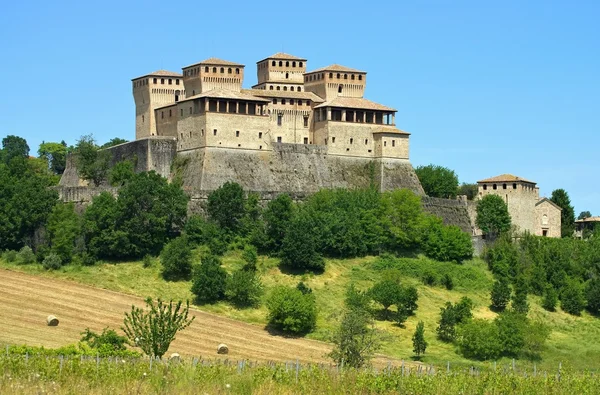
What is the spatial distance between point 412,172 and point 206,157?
15.4 meters

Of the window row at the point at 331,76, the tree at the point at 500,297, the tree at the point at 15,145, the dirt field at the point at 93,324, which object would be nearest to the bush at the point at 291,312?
the dirt field at the point at 93,324

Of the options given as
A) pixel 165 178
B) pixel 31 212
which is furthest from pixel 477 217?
pixel 31 212

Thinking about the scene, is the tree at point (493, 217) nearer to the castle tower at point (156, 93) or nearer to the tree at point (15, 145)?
the castle tower at point (156, 93)

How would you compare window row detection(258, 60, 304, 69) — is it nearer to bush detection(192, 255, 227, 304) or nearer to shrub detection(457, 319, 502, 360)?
bush detection(192, 255, 227, 304)

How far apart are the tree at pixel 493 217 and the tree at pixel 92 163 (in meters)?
25.3

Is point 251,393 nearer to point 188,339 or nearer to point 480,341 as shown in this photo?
point 188,339

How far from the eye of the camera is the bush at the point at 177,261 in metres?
68.0

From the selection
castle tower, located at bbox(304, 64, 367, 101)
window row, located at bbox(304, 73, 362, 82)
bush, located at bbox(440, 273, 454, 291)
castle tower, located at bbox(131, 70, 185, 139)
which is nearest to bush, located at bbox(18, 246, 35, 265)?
castle tower, located at bbox(131, 70, 185, 139)

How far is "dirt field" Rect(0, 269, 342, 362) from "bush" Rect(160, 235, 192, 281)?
12.0ft

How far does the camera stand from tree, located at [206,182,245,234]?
7456 cm

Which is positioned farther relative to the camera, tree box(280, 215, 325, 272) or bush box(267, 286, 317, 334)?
tree box(280, 215, 325, 272)

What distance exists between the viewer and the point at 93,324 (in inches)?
2360

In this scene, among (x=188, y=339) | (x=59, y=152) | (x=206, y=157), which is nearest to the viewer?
(x=188, y=339)

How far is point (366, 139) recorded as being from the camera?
84.4 meters
